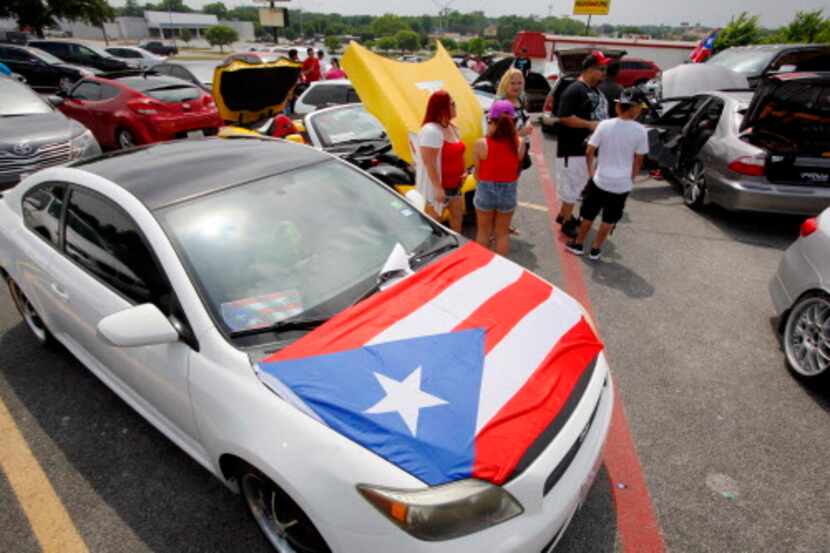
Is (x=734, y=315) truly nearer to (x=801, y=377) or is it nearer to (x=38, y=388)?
(x=801, y=377)

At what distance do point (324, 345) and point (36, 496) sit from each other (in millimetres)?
1820

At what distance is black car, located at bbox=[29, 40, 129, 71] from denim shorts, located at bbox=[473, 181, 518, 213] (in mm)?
19540

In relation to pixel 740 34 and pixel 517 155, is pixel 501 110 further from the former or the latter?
pixel 740 34

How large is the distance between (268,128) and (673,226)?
5453 millimetres

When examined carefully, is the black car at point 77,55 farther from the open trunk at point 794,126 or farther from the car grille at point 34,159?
the open trunk at point 794,126

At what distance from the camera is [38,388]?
3.12 m

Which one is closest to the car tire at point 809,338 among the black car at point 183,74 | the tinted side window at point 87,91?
the tinted side window at point 87,91

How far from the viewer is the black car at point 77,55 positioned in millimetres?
→ 18266

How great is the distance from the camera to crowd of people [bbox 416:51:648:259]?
4074 mm

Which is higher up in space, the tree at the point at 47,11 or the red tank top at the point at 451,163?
the tree at the point at 47,11

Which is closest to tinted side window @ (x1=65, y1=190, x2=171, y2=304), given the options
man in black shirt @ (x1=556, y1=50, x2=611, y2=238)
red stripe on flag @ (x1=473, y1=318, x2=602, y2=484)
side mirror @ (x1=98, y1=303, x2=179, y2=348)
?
side mirror @ (x1=98, y1=303, x2=179, y2=348)

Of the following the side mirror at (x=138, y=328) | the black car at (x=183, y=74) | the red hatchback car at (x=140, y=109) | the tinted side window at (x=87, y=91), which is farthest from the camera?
the black car at (x=183, y=74)

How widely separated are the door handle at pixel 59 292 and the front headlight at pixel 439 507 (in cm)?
215

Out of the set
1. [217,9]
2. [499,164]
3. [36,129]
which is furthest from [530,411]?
[217,9]
